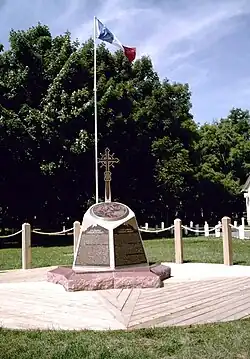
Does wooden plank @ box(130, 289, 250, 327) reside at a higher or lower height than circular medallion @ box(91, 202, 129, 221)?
lower

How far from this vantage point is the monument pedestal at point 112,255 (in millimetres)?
8992

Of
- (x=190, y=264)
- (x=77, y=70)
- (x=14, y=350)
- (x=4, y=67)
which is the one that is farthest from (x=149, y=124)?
(x=14, y=350)

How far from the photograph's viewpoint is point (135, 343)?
5.07 metres

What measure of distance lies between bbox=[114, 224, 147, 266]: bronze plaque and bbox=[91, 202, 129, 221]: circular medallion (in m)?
0.28

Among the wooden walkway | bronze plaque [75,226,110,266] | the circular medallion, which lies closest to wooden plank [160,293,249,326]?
the wooden walkway

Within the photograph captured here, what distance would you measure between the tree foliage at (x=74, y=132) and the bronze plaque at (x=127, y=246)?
14.7 metres

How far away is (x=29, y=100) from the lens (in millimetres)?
26125

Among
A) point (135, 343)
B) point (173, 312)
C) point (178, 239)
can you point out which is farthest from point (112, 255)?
point (135, 343)

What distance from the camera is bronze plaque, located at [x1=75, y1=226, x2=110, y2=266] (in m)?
9.81

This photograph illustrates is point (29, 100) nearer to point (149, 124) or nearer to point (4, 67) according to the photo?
point (4, 67)

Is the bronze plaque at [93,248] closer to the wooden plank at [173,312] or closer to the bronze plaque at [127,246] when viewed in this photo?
the bronze plaque at [127,246]

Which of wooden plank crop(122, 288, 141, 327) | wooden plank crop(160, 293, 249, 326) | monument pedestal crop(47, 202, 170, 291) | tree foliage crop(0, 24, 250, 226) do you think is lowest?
wooden plank crop(122, 288, 141, 327)

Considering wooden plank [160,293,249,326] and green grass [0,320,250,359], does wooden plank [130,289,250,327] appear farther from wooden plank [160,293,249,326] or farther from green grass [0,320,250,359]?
green grass [0,320,250,359]

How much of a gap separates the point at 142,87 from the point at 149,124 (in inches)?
147
